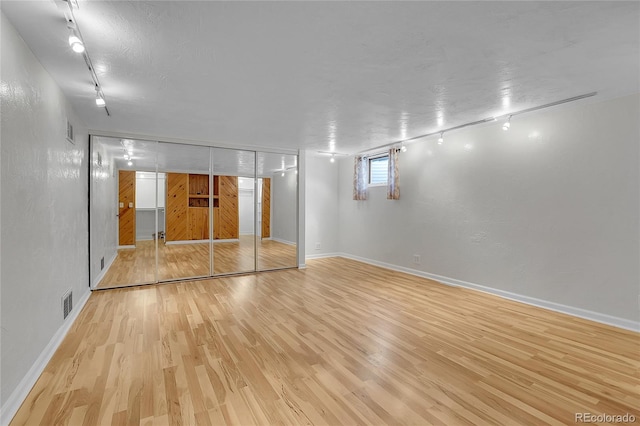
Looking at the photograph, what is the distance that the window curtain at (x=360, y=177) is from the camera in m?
6.44

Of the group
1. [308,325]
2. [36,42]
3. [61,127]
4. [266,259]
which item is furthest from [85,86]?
[266,259]

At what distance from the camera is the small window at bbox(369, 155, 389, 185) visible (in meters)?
6.18

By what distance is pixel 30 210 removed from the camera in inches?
82.3

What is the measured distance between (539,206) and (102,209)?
6570mm

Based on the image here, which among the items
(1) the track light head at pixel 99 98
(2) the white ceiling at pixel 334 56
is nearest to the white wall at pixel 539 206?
(2) the white ceiling at pixel 334 56

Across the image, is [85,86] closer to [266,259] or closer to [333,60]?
[333,60]

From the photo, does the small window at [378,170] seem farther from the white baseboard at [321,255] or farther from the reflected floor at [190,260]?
the reflected floor at [190,260]

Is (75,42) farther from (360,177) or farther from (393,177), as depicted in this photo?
(360,177)

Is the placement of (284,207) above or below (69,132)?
below

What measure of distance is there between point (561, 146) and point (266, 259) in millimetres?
4885

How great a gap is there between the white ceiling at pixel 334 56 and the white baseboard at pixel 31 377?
7.60 ft

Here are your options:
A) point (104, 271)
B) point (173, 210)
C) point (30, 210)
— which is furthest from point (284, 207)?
point (30, 210)

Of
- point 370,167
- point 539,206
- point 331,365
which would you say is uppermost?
point 370,167

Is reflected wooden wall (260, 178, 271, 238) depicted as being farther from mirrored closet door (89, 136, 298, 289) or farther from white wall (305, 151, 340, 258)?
white wall (305, 151, 340, 258)
